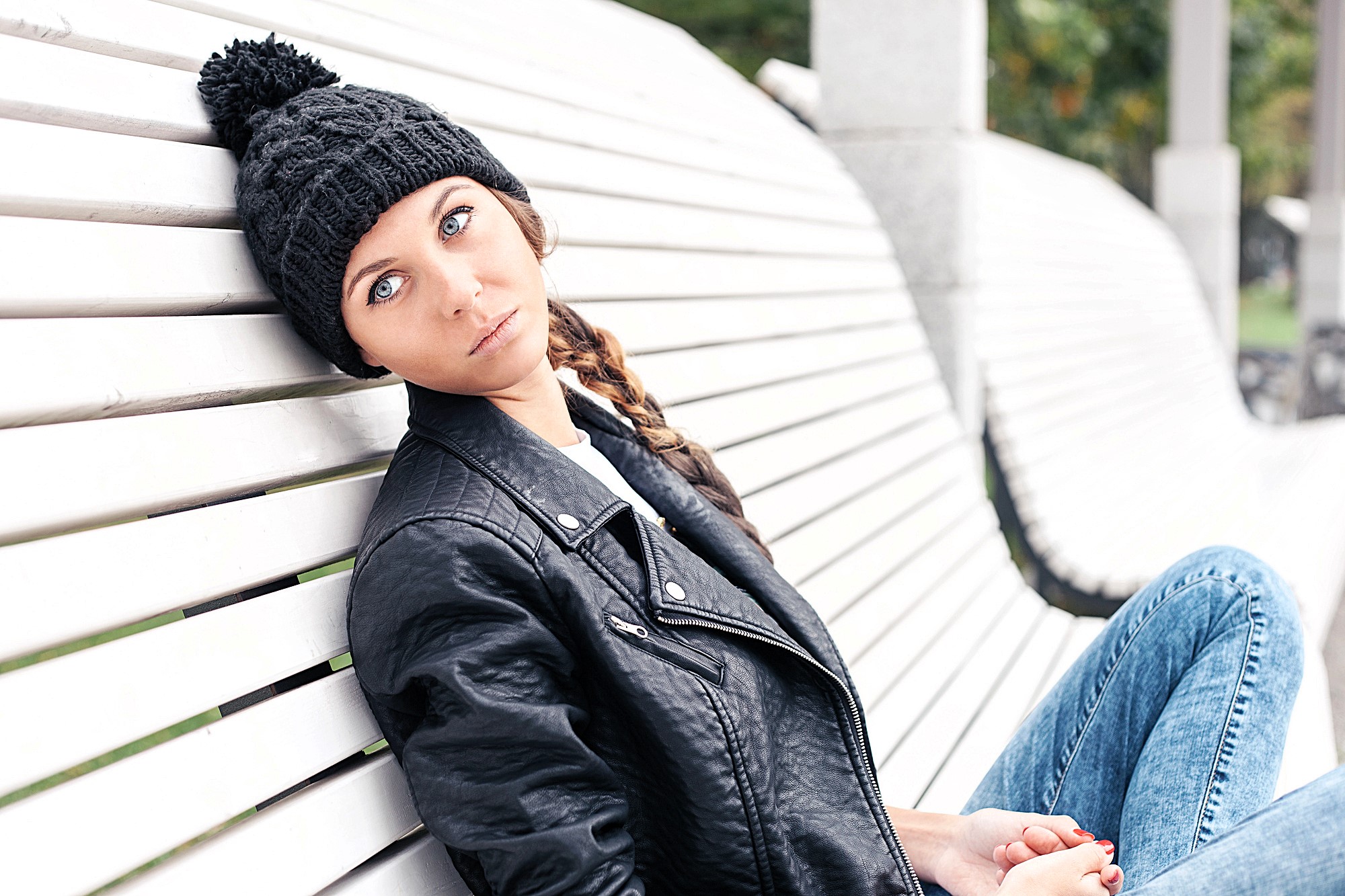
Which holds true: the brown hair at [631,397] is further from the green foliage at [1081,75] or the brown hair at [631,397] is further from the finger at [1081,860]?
the green foliage at [1081,75]

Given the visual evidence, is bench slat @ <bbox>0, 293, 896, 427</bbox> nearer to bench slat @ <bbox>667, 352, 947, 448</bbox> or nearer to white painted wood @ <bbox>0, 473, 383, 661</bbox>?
white painted wood @ <bbox>0, 473, 383, 661</bbox>

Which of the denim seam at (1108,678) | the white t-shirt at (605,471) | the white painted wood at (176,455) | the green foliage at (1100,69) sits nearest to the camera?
the white painted wood at (176,455)

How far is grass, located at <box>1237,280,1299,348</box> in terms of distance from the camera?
29.2m

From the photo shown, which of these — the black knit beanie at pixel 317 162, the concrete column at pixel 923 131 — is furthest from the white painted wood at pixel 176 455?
the concrete column at pixel 923 131

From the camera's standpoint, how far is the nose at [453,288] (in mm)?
1442

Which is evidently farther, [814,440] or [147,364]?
[814,440]

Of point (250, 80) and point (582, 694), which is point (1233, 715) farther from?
point (250, 80)

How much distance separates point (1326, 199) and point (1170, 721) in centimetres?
1151

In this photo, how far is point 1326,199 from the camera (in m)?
11.7

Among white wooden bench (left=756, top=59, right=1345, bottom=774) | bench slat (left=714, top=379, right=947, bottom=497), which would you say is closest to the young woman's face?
bench slat (left=714, top=379, right=947, bottom=497)

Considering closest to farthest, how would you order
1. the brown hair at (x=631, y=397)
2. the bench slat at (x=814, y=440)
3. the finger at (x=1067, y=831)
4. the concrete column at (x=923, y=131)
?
the finger at (x=1067, y=831)
the brown hair at (x=631, y=397)
the bench slat at (x=814, y=440)
the concrete column at (x=923, y=131)

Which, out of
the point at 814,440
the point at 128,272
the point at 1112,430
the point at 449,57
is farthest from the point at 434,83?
the point at 1112,430

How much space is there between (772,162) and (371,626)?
93.5 inches

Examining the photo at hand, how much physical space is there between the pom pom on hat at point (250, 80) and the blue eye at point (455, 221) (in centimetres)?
27
